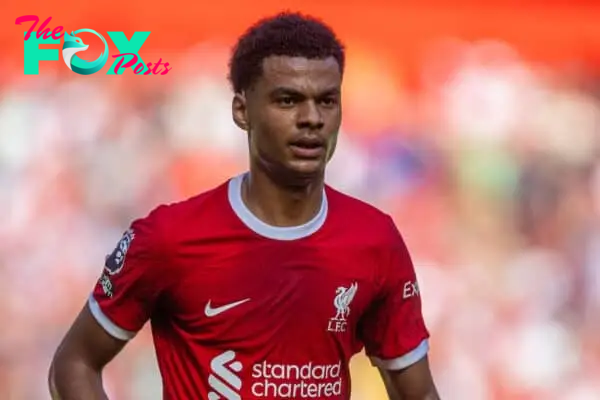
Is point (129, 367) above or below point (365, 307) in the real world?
below

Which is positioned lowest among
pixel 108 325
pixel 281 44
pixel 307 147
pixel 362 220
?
pixel 108 325

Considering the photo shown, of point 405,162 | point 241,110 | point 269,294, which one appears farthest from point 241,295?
point 405,162

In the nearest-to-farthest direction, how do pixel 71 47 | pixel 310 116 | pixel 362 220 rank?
pixel 310 116 → pixel 362 220 → pixel 71 47

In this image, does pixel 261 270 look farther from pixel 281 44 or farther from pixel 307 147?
pixel 281 44

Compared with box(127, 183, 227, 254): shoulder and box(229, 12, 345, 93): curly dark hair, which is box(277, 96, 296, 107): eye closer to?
box(229, 12, 345, 93): curly dark hair

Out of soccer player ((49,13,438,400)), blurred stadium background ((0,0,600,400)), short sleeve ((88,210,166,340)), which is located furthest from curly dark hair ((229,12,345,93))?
blurred stadium background ((0,0,600,400))

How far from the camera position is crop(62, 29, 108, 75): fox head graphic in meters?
2.21

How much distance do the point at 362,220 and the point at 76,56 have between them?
3.41ft

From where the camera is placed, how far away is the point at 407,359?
1.41 m

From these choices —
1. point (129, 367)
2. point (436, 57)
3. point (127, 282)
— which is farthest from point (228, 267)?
point (436, 57)

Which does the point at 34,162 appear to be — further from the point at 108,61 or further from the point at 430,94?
the point at 430,94

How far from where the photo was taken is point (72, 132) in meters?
2.20

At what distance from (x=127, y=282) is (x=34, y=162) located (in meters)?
0.96

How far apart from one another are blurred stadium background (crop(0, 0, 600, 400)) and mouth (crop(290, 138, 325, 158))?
3.21ft
